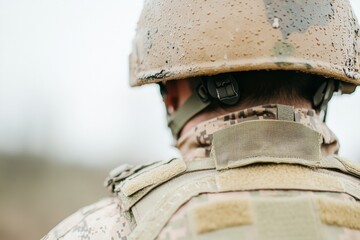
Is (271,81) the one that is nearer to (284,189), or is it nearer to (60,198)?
(284,189)

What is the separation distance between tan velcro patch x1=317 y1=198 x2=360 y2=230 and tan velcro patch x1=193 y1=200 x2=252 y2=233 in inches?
9.9

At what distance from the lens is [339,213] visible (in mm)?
2494

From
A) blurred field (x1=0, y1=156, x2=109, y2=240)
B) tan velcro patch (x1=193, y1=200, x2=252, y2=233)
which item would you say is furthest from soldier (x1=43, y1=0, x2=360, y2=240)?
blurred field (x1=0, y1=156, x2=109, y2=240)

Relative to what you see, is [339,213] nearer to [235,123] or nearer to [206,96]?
[235,123]

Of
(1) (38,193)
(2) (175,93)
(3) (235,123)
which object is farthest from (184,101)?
(1) (38,193)

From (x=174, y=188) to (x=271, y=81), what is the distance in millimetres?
564

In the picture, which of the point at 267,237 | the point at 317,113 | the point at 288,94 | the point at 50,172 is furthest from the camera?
the point at 50,172

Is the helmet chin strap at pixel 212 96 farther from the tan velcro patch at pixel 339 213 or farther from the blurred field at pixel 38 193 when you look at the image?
the blurred field at pixel 38 193

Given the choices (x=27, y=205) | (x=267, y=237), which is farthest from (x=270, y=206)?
(x=27, y=205)

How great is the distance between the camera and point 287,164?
8.59 ft

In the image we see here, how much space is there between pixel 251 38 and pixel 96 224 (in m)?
0.91

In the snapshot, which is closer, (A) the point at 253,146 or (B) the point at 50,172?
(A) the point at 253,146

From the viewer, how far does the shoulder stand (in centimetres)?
270

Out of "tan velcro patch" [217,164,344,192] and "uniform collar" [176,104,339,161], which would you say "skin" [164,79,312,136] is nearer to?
"uniform collar" [176,104,339,161]
